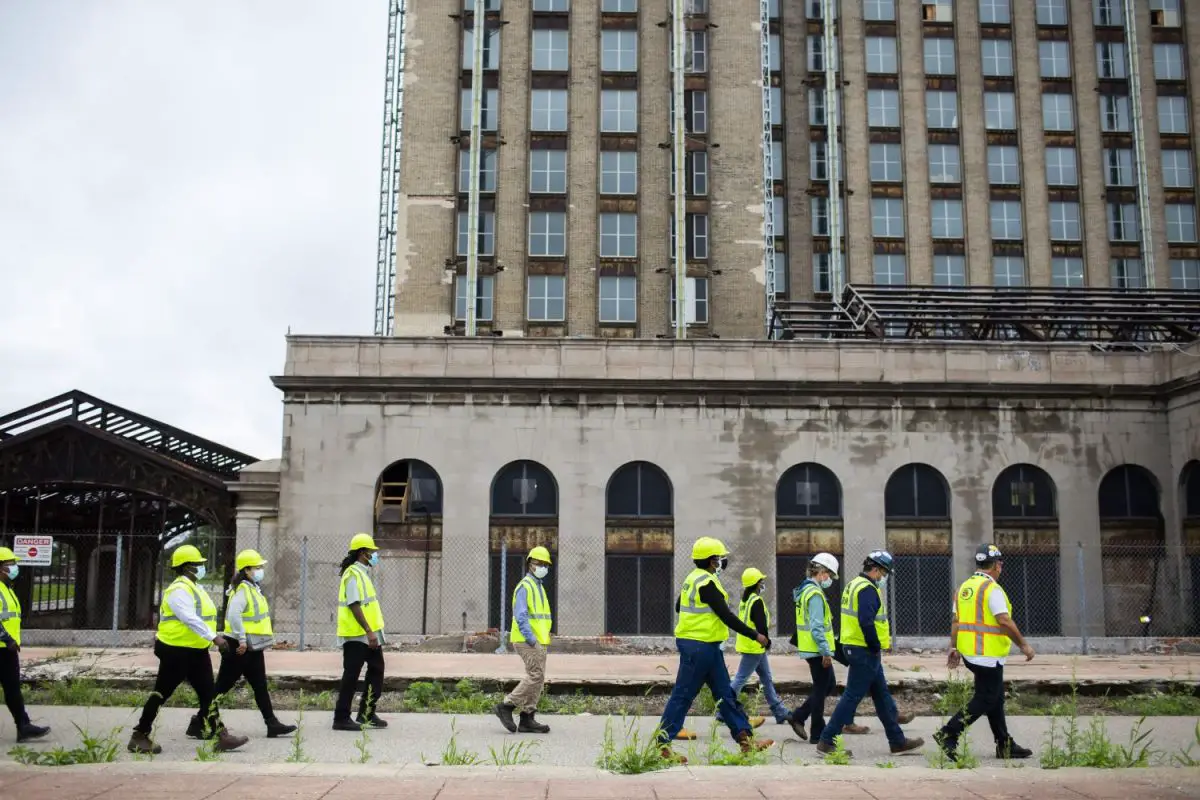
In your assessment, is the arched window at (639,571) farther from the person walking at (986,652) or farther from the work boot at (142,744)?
the work boot at (142,744)

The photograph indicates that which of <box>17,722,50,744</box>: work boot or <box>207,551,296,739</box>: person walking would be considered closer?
<box>17,722,50,744</box>: work boot

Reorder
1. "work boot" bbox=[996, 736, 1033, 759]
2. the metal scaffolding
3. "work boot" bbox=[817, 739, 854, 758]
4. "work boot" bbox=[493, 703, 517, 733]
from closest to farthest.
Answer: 1. "work boot" bbox=[996, 736, 1033, 759]
2. "work boot" bbox=[817, 739, 854, 758]
3. "work boot" bbox=[493, 703, 517, 733]
4. the metal scaffolding

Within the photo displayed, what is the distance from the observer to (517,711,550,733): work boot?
1239 centimetres

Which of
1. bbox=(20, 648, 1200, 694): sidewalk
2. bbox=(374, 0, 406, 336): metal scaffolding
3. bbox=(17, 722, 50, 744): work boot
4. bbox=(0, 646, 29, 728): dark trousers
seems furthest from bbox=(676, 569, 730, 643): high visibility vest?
bbox=(374, 0, 406, 336): metal scaffolding

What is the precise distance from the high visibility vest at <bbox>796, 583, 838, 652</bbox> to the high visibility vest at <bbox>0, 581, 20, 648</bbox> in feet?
26.0

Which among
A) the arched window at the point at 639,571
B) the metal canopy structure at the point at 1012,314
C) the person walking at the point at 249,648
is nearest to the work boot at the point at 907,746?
the person walking at the point at 249,648

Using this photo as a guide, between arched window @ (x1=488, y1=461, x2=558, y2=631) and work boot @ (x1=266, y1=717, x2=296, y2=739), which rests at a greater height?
arched window @ (x1=488, y1=461, x2=558, y2=631)

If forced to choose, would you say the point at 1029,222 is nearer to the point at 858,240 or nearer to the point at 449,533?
the point at 858,240

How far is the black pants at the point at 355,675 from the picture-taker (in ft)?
40.0

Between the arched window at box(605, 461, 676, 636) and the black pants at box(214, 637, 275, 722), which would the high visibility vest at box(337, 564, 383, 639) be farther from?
the arched window at box(605, 461, 676, 636)

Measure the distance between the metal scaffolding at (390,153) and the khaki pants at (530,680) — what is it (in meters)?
35.8

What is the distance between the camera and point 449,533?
28516 millimetres

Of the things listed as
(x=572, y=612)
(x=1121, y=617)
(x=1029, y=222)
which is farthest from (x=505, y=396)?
(x=1029, y=222)

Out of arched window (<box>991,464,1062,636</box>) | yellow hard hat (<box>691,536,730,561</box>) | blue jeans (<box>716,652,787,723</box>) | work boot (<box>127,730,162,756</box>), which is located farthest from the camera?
arched window (<box>991,464,1062,636</box>)
